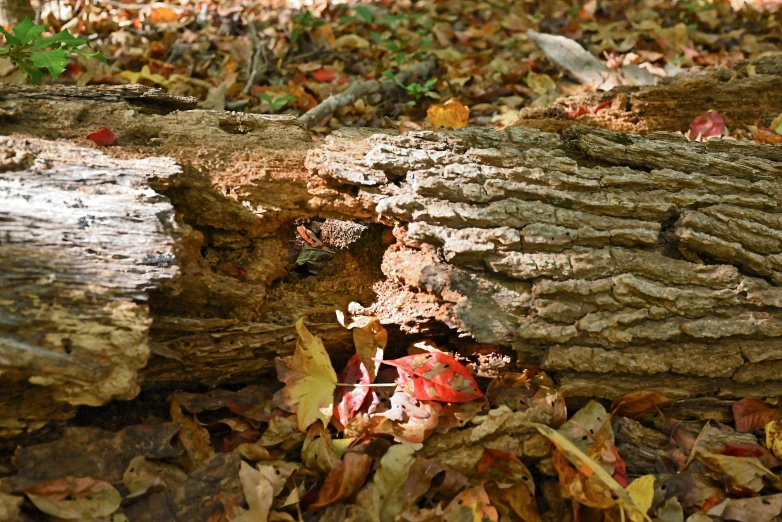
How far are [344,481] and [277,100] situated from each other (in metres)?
2.89

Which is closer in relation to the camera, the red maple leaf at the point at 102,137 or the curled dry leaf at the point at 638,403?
the curled dry leaf at the point at 638,403

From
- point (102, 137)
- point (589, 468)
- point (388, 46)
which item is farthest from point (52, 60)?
point (388, 46)

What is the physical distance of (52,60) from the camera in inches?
101

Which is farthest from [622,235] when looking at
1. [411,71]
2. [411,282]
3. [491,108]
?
[411,71]

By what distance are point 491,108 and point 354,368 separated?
2.62 m

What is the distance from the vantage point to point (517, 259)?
2080 mm

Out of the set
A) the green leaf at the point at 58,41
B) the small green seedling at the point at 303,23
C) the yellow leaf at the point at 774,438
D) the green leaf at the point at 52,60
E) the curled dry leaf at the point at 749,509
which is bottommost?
the curled dry leaf at the point at 749,509

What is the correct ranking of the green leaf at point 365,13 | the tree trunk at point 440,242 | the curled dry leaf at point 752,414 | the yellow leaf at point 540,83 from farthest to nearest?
the green leaf at point 365,13 → the yellow leaf at point 540,83 → the curled dry leaf at point 752,414 → the tree trunk at point 440,242

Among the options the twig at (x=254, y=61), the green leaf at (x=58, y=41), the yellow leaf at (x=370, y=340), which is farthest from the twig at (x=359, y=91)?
the yellow leaf at (x=370, y=340)

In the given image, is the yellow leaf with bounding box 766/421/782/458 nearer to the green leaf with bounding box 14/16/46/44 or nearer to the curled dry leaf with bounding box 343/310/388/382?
the curled dry leaf with bounding box 343/310/388/382

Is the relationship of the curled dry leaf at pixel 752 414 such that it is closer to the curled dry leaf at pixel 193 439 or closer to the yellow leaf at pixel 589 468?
the yellow leaf at pixel 589 468

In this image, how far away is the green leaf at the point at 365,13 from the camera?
204 inches

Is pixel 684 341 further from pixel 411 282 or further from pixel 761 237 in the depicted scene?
pixel 411 282

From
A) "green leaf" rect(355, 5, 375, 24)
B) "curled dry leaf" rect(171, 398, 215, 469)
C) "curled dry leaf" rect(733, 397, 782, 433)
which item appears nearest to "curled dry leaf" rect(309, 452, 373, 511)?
"curled dry leaf" rect(171, 398, 215, 469)
